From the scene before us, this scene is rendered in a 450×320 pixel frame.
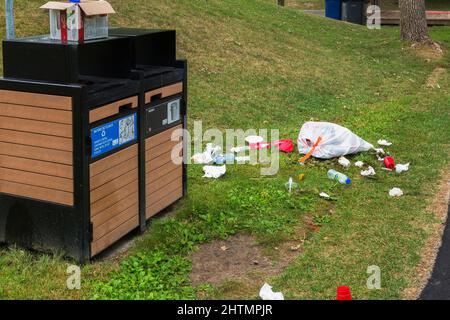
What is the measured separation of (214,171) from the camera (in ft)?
23.4

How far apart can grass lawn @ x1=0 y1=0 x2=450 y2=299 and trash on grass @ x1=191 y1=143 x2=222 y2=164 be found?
202 millimetres

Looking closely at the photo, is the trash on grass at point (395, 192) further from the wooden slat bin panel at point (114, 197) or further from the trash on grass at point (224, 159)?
the wooden slat bin panel at point (114, 197)

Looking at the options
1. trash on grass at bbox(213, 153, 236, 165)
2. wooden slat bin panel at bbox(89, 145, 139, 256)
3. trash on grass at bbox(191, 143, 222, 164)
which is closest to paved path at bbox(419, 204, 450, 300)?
wooden slat bin panel at bbox(89, 145, 139, 256)

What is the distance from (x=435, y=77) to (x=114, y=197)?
33.7ft

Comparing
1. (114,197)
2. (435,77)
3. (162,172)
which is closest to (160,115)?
(162,172)

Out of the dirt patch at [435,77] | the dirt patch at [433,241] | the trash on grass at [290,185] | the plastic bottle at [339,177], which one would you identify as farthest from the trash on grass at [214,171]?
the dirt patch at [435,77]

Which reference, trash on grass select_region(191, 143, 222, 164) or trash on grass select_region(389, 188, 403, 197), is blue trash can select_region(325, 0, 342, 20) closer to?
trash on grass select_region(191, 143, 222, 164)

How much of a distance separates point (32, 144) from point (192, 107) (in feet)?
17.3

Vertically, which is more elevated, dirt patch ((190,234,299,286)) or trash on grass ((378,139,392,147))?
trash on grass ((378,139,392,147))

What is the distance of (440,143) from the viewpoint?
8719mm

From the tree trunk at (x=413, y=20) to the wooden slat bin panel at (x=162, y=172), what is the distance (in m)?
11.6

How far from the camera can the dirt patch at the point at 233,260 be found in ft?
16.0

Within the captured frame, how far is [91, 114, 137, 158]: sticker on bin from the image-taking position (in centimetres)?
475
